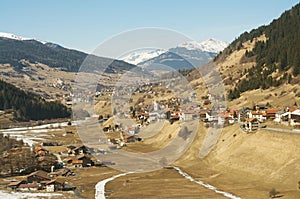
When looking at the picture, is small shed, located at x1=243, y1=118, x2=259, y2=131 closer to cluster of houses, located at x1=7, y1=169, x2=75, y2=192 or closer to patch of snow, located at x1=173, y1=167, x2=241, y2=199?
patch of snow, located at x1=173, y1=167, x2=241, y2=199

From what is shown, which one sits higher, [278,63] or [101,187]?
[278,63]

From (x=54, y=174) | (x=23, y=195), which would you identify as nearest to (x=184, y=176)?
(x=54, y=174)

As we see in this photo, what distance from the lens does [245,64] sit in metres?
171

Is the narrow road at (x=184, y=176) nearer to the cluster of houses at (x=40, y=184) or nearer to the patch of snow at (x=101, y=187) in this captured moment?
the patch of snow at (x=101, y=187)

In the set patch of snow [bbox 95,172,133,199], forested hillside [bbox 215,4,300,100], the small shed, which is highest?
forested hillside [bbox 215,4,300,100]

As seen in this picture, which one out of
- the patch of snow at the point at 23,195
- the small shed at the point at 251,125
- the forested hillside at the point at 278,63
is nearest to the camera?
the patch of snow at the point at 23,195

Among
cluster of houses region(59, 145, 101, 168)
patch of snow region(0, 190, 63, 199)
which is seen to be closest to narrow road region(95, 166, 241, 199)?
patch of snow region(0, 190, 63, 199)

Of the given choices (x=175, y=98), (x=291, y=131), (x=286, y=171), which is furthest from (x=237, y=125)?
(x=175, y=98)

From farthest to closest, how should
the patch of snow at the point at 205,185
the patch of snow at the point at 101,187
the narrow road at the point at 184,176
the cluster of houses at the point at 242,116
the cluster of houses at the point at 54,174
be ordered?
the cluster of houses at the point at 242,116 < the cluster of houses at the point at 54,174 < the patch of snow at the point at 101,187 < the narrow road at the point at 184,176 < the patch of snow at the point at 205,185

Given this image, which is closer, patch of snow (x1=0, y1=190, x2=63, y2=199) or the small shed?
patch of snow (x1=0, y1=190, x2=63, y2=199)

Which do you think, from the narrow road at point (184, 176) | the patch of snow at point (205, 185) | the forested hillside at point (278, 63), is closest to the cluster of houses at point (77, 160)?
the narrow road at point (184, 176)

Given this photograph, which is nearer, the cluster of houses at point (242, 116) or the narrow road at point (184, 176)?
the narrow road at point (184, 176)

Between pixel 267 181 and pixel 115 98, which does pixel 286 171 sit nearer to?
pixel 267 181

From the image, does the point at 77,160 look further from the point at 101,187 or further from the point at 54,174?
the point at 101,187
